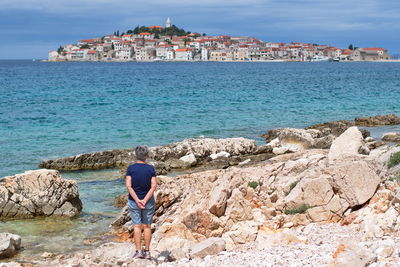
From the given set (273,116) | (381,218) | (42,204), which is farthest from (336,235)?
(273,116)

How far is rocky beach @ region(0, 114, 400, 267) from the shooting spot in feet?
31.1

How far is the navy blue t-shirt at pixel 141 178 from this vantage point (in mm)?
9762

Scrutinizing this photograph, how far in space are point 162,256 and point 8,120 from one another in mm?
30845

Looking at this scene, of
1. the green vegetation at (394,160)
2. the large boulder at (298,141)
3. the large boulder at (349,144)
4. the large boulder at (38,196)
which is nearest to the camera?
the green vegetation at (394,160)

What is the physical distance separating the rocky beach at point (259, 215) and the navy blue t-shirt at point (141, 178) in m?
1.25

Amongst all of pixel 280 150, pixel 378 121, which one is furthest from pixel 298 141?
pixel 378 121

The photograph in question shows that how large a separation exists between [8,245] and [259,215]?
5.73m

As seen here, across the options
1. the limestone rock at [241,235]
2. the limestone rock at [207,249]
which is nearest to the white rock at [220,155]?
the limestone rock at [241,235]

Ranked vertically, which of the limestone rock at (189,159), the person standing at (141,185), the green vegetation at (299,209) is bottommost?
the limestone rock at (189,159)

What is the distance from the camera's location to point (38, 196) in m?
16.2

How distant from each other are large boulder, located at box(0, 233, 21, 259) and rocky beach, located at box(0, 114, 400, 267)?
2cm

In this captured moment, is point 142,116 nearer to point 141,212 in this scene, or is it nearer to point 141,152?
point 141,212

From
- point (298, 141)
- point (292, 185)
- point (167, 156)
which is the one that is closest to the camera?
point (292, 185)

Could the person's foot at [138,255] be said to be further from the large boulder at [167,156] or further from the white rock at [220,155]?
the white rock at [220,155]
